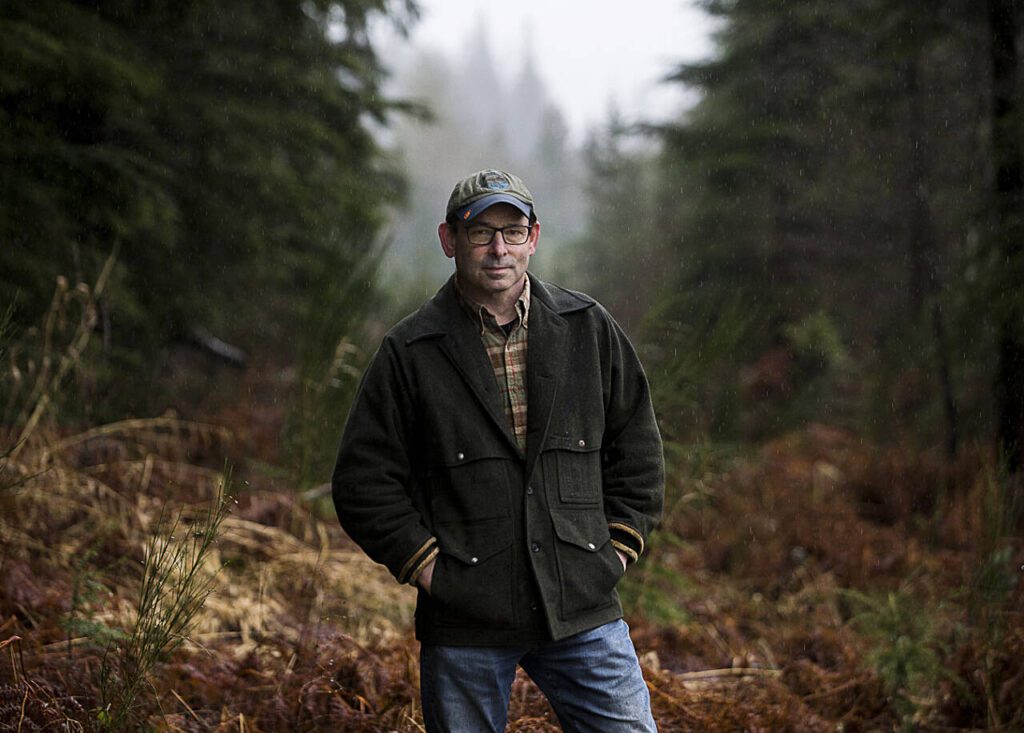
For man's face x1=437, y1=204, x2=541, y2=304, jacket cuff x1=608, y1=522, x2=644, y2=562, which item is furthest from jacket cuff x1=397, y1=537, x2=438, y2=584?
man's face x1=437, y1=204, x2=541, y2=304

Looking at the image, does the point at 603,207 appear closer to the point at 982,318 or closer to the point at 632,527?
the point at 982,318

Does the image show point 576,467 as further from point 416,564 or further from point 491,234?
point 491,234

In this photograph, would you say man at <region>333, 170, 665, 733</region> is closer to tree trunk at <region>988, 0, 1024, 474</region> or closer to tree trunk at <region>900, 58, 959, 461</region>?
tree trunk at <region>988, 0, 1024, 474</region>

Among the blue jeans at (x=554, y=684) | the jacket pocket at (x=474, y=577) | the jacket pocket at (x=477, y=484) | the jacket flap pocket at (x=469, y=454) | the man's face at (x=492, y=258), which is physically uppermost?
the man's face at (x=492, y=258)

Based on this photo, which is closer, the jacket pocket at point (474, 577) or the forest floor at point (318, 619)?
the jacket pocket at point (474, 577)

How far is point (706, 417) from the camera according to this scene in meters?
6.61

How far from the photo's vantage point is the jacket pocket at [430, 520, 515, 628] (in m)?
2.28

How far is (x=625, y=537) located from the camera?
248 centimetres

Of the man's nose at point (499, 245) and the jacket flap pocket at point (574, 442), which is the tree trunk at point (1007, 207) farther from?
the man's nose at point (499, 245)

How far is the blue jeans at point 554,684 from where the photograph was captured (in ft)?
7.57

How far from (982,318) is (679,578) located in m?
3.80

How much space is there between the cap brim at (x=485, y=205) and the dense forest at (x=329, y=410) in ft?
3.74

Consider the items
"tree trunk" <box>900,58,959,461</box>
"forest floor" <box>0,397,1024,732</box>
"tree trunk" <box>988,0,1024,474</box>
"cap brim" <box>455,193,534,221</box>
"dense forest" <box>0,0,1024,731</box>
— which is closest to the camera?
"cap brim" <box>455,193,534,221</box>

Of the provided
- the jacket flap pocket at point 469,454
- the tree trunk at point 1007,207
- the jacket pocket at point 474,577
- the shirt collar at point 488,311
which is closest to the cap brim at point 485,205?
the shirt collar at point 488,311
